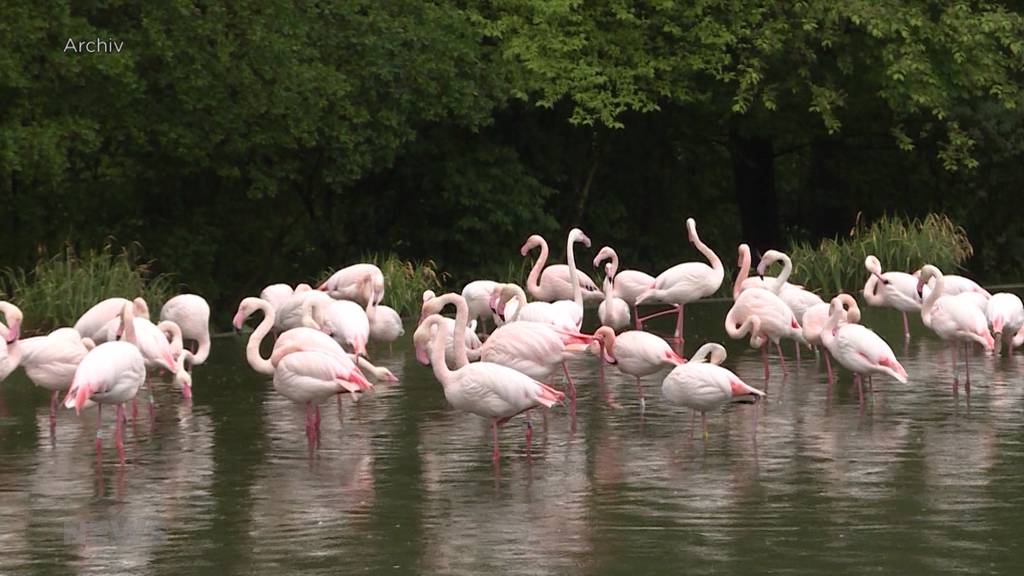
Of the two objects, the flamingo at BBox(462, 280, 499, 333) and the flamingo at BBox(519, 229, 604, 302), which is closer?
the flamingo at BBox(462, 280, 499, 333)

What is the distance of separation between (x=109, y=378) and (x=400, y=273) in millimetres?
14652

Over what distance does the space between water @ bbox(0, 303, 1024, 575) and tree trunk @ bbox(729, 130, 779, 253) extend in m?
20.7

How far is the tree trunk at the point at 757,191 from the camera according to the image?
38.8 metres

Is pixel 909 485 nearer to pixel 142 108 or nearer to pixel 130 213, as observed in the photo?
pixel 142 108

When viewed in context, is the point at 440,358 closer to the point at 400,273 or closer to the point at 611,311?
the point at 611,311

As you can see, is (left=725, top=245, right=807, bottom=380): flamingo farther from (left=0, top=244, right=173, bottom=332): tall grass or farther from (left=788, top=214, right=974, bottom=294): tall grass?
(left=788, top=214, right=974, bottom=294): tall grass

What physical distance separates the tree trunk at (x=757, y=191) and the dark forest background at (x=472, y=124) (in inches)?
2.3

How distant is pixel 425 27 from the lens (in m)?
31.9

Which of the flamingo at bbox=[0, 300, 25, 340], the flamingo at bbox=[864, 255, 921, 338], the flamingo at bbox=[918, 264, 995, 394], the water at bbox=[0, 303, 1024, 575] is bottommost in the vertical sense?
the water at bbox=[0, 303, 1024, 575]

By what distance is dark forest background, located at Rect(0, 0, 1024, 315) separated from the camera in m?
28.9

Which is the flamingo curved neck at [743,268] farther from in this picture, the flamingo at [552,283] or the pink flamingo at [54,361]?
the pink flamingo at [54,361]

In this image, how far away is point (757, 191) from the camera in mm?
39250

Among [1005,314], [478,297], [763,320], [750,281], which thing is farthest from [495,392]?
[750,281]

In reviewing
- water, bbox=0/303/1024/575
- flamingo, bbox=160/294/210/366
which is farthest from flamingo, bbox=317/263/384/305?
water, bbox=0/303/1024/575
